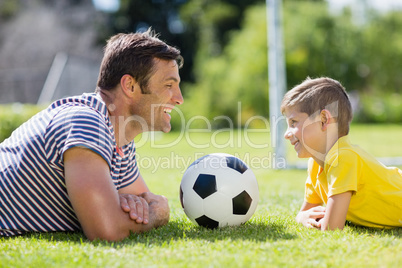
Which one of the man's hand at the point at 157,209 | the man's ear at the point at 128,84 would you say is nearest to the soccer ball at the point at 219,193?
the man's hand at the point at 157,209

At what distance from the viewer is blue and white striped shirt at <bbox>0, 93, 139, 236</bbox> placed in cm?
262

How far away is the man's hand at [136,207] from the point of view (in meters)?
2.76

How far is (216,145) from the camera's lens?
13656 millimetres

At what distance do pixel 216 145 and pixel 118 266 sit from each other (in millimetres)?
11479

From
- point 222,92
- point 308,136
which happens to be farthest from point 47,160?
point 222,92

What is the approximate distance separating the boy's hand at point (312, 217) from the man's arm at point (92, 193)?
1451 mm

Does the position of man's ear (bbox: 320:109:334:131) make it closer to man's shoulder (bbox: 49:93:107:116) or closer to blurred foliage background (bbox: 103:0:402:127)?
man's shoulder (bbox: 49:93:107:116)

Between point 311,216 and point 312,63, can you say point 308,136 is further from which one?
point 312,63

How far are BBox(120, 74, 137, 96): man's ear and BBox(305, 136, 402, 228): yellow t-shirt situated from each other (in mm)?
1547

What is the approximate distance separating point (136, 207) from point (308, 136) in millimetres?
1428

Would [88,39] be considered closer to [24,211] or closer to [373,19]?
[373,19]

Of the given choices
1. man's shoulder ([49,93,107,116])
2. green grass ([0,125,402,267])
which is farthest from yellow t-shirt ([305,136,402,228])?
man's shoulder ([49,93,107,116])

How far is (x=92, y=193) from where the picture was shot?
8.14 feet

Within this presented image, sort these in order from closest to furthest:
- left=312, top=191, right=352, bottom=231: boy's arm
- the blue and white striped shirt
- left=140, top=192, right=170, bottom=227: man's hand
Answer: the blue and white striped shirt, left=312, top=191, right=352, bottom=231: boy's arm, left=140, top=192, right=170, bottom=227: man's hand
